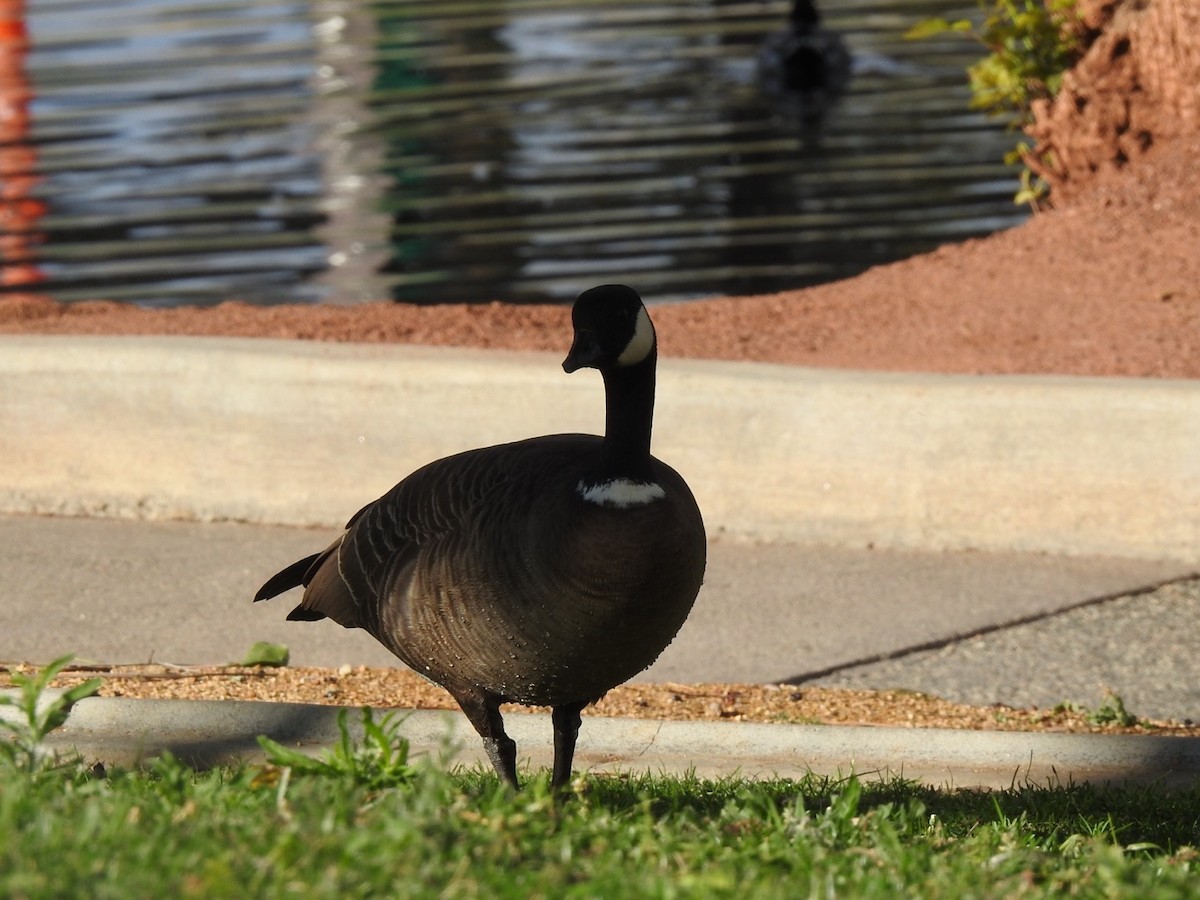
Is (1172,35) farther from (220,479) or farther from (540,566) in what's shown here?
(540,566)

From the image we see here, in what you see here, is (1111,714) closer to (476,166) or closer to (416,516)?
(416,516)

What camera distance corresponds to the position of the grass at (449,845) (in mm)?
3074

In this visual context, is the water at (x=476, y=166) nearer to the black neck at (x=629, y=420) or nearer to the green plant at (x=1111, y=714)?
the green plant at (x=1111, y=714)

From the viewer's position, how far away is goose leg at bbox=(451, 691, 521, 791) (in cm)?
470

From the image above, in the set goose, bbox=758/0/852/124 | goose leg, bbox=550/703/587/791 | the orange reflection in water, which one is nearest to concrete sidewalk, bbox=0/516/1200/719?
goose leg, bbox=550/703/587/791

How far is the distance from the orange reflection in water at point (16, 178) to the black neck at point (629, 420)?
8.81 m

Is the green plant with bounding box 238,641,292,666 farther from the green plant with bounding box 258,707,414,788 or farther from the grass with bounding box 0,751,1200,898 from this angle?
the green plant with bounding box 258,707,414,788

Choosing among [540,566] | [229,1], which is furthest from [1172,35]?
[229,1]

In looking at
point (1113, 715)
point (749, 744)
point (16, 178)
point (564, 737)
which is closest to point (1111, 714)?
point (1113, 715)

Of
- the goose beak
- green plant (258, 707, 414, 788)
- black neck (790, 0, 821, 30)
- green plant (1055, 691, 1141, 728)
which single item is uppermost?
the goose beak

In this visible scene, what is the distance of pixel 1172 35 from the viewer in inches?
408

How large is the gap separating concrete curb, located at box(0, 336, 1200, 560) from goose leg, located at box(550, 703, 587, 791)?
9.26 feet

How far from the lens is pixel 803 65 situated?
18484 millimetres

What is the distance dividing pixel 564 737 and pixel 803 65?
47.9ft
